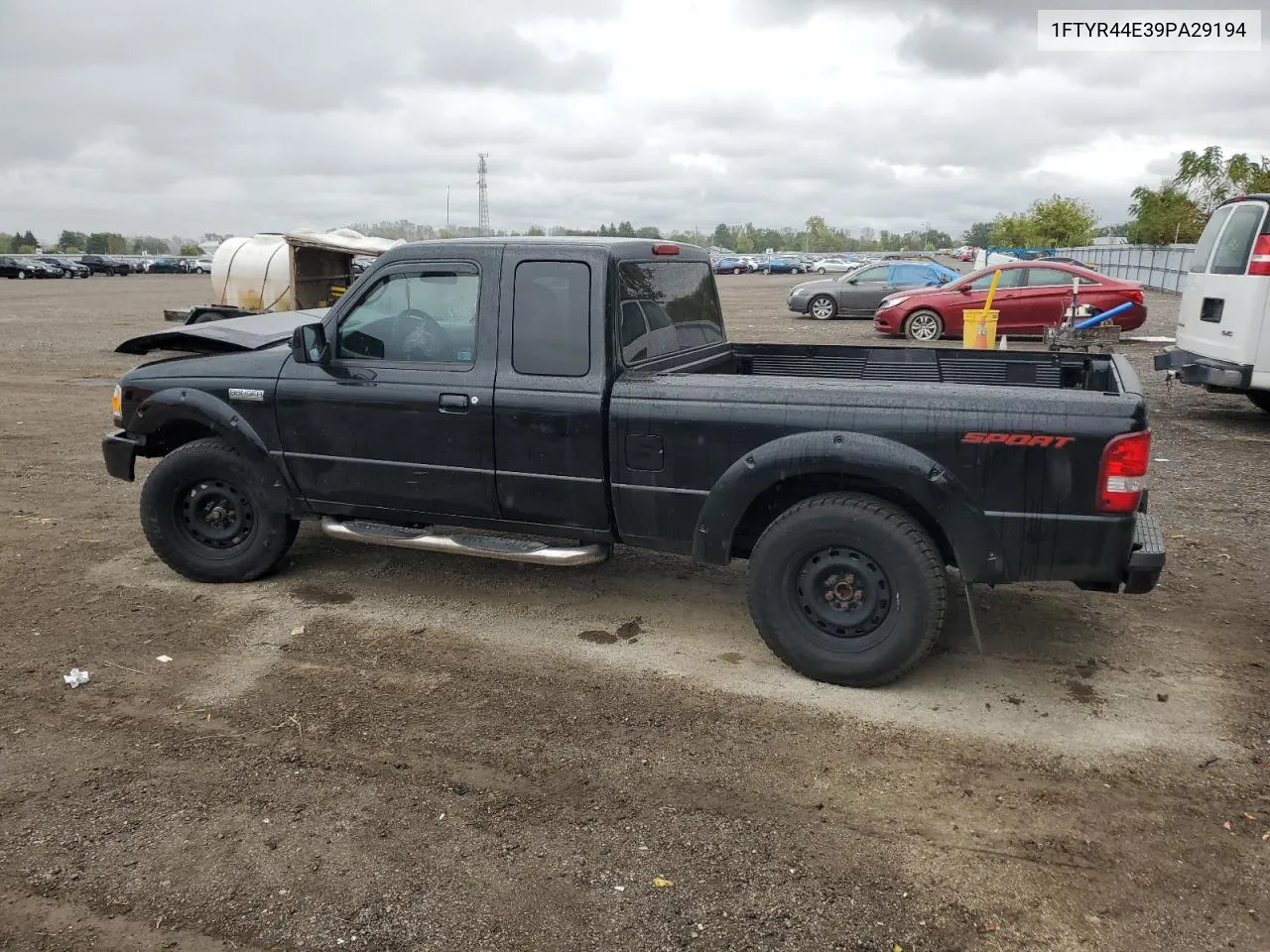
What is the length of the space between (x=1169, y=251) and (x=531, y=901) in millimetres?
36038

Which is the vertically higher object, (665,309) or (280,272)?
(280,272)

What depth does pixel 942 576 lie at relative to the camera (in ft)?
13.2

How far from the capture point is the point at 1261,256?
868 centimetres

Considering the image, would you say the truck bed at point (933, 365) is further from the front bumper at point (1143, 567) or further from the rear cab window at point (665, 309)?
the front bumper at point (1143, 567)

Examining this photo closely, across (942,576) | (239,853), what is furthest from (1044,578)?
(239,853)

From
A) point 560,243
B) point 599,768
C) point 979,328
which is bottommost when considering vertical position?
point 599,768

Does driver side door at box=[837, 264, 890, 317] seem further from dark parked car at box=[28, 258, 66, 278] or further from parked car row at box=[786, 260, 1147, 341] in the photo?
dark parked car at box=[28, 258, 66, 278]

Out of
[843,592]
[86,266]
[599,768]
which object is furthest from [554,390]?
[86,266]

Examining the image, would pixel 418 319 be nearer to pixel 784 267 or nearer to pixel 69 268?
pixel 69 268

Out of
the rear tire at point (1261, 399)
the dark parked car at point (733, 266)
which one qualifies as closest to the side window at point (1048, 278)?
the rear tire at point (1261, 399)

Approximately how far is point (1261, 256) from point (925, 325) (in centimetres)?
916

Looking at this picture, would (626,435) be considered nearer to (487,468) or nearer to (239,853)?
(487,468)

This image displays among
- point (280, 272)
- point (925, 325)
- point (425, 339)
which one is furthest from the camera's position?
point (925, 325)

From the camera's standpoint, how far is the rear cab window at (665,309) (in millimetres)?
4715
